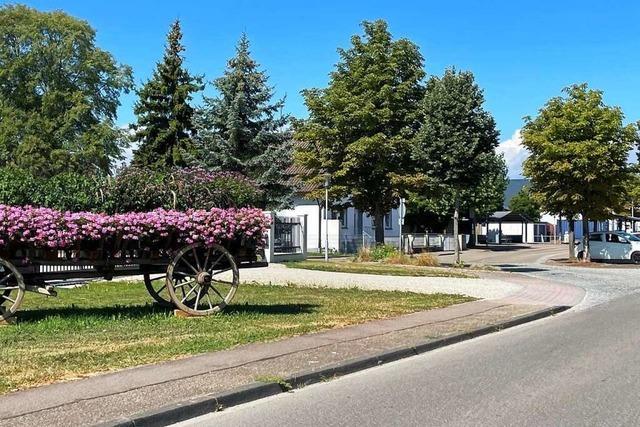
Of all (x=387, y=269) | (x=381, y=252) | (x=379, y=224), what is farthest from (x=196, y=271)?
(x=379, y=224)

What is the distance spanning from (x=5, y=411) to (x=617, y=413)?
5426 mm

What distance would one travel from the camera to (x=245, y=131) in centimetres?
3625

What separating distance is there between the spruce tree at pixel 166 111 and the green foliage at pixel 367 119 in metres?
13.8

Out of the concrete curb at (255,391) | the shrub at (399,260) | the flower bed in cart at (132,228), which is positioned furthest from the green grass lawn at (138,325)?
the shrub at (399,260)

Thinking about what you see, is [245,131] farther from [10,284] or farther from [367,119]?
[10,284]

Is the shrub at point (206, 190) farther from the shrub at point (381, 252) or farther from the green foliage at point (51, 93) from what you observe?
the green foliage at point (51, 93)

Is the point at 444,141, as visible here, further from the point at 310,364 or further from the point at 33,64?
the point at 33,64

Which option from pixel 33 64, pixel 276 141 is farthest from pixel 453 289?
pixel 33 64

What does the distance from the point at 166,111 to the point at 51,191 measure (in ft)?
109

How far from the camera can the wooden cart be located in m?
9.98

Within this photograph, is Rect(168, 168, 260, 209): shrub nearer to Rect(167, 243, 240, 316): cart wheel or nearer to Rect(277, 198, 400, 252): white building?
Rect(167, 243, 240, 316): cart wheel

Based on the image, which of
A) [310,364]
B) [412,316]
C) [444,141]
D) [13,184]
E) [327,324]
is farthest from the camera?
[444,141]

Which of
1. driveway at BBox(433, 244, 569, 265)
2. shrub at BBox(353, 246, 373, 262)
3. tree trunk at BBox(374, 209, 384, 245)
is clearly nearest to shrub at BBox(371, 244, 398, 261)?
shrub at BBox(353, 246, 373, 262)

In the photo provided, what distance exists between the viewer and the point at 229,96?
36.4 meters
